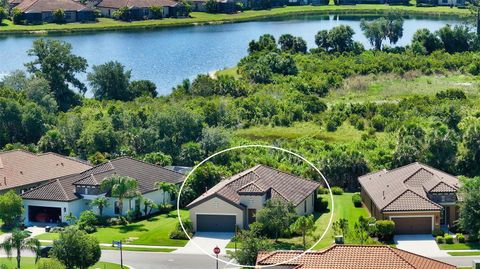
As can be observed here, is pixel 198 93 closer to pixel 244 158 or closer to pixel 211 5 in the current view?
pixel 244 158

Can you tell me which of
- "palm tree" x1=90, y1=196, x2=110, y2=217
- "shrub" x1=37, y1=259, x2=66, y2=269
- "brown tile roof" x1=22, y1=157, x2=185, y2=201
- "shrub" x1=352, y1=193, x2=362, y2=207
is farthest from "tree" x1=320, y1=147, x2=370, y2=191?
"shrub" x1=37, y1=259, x2=66, y2=269

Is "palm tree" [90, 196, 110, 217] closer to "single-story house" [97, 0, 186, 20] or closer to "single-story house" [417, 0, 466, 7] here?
"single-story house" [97, 0, 186, 20]

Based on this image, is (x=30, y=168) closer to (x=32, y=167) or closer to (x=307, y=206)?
(x=32, y=167)

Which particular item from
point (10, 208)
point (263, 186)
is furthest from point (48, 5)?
point (263, 186)

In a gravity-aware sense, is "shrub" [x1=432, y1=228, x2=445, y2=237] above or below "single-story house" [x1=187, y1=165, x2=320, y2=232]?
below

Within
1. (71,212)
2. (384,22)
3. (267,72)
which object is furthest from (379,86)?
(71,212)

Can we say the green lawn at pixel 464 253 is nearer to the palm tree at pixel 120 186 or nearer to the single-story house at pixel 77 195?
the single-story house at pixel 77 195
